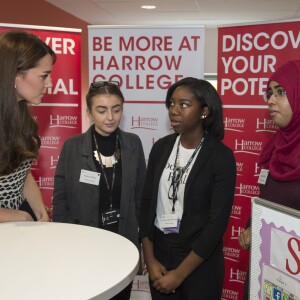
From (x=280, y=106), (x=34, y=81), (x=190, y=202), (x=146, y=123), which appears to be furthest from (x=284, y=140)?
(x=146, y=123)

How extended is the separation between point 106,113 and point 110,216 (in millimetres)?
549

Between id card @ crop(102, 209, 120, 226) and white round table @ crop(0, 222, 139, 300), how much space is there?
55 cm

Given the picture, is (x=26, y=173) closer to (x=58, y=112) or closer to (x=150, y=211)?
(x=150, y=211)

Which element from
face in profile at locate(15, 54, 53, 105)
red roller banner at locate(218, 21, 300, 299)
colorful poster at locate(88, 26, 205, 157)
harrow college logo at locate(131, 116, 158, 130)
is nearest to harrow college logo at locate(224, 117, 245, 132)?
red roller banner at locate(218, 21, 300, 299)

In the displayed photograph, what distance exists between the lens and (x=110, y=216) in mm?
2156

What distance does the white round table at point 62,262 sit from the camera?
1058 millimetres

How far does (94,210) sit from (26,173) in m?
0.43

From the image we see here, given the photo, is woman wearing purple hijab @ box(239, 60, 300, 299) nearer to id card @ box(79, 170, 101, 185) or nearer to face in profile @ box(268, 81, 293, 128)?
face in profile @ box(268, 81, 293, 128)

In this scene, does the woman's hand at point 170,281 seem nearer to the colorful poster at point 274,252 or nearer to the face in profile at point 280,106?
the colorful poster at point 274,252

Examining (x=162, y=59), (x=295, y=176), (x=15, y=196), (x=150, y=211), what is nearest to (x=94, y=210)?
(x=150, y=211)

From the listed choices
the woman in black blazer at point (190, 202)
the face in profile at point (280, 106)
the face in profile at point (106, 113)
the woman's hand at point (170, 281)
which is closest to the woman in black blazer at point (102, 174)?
the face in profile at point (106, 113)

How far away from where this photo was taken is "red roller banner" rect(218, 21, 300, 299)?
282 centimetres

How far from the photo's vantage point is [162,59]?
120 inches

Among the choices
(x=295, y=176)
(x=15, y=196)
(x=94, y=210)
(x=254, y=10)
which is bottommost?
(x=94, y=210)
